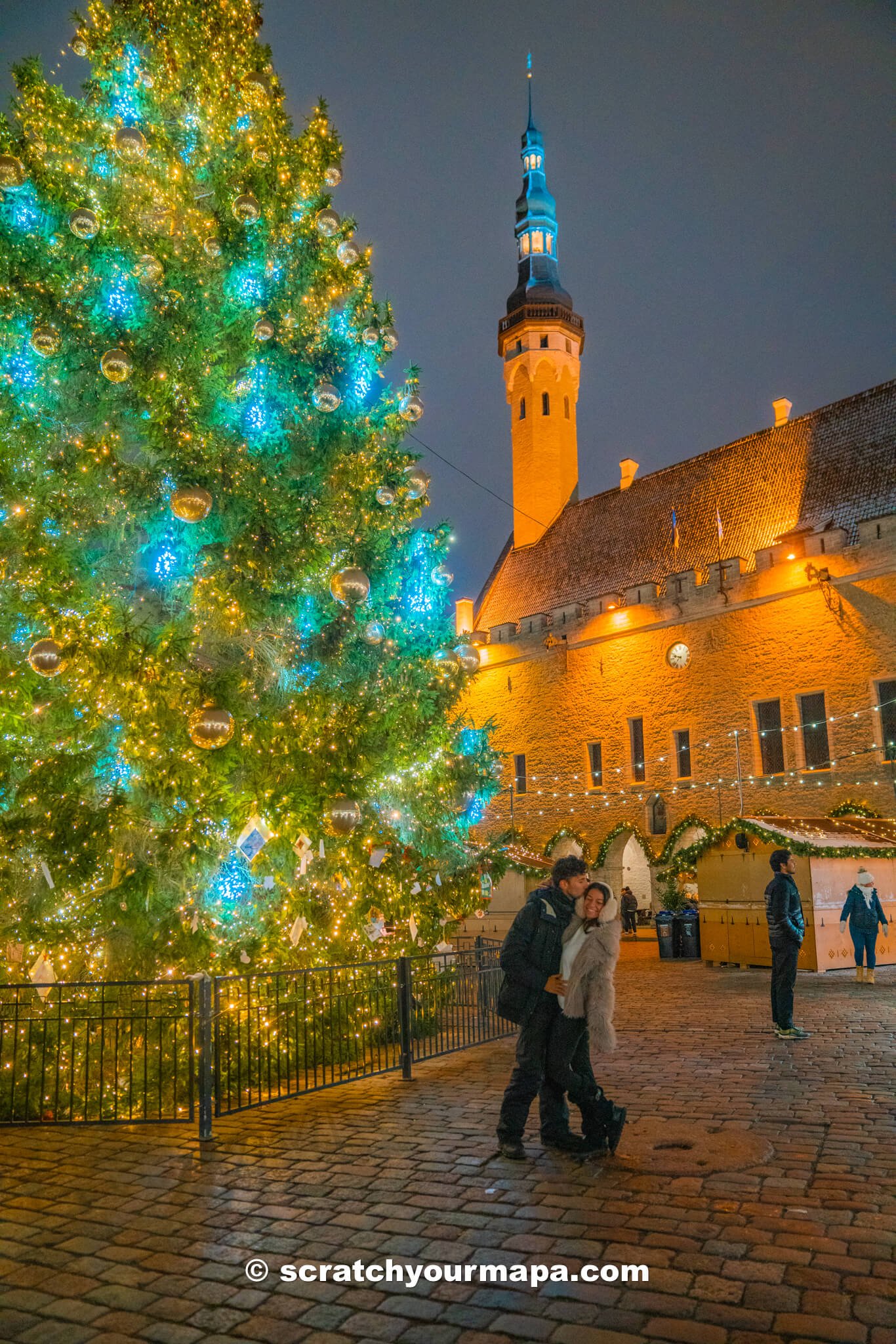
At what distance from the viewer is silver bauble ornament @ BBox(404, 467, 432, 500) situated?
10.8 meters

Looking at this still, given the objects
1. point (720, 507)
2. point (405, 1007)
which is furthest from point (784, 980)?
point (720, 507)

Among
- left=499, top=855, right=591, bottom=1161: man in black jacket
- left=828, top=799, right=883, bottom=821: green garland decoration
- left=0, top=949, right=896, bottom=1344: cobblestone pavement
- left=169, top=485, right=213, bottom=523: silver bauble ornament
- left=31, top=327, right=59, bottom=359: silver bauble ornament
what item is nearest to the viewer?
left=0, top=949, right=896, bottom=1344: cobblestone pavement

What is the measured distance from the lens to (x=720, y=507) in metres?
30.4

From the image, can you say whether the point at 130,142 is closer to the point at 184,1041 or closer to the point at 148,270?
the point at 148,270

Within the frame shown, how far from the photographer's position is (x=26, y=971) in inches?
316

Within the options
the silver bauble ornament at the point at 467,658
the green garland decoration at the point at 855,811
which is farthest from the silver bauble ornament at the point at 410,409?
the green garland decoration at the point at 855,811

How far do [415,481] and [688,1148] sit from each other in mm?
7599

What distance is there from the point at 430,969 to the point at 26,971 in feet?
13.3

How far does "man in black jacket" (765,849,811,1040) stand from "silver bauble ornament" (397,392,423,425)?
21.0 ft

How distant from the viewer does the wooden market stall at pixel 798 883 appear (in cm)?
1591

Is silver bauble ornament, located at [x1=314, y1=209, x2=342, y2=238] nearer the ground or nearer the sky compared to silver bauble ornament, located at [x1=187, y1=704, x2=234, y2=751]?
nearer the sky

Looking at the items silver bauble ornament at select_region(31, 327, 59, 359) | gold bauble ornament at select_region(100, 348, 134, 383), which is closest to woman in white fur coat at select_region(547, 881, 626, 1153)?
gold bauble ornament at select_region(100, 348, 134, 383)

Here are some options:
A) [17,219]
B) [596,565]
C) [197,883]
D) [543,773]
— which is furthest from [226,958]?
[596,565]

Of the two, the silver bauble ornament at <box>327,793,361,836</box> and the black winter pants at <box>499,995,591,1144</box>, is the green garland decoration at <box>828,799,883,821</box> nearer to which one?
→ the silver bauble ornament at <box>327,793,361,836</box>
